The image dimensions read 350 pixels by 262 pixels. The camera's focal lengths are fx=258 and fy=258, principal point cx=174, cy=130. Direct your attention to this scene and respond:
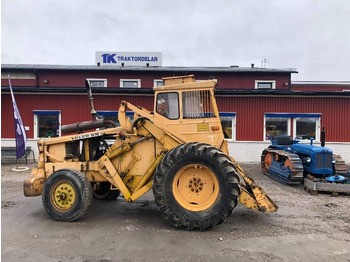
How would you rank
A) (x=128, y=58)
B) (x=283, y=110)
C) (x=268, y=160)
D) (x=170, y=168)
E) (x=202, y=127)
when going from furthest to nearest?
1. (x=128, y=58)
2. (x=283, y=110)
3. (x=268, y=160)
4. (x=202, y=127)
5. (x=170, y=168)

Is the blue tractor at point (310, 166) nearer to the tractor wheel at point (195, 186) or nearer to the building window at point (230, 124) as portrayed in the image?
the building window at point (230, 124)

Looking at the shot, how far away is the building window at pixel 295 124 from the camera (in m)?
13.2

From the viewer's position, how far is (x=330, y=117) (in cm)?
1311

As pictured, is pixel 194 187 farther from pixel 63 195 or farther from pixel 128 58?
pixel 128 58

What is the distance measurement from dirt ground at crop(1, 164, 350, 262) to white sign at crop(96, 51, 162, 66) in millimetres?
15072

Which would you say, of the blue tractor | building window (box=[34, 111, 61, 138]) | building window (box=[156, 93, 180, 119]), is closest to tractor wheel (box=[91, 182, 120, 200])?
building window (box=[156, 93, 180, 119])

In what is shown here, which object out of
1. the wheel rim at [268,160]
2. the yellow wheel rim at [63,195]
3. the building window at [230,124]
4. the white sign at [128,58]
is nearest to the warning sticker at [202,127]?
the yellow wheel rim at [63,195]

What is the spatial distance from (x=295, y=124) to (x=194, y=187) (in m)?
10.4

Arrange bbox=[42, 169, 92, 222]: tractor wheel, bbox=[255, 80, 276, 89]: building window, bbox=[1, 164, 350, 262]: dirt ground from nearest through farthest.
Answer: bbox=[1, 164, 350, 262]: dirt ground < bbox=[42, 169, 92, 222]: tractor wheel < bbox=[255, 80, 276, 89]: building window

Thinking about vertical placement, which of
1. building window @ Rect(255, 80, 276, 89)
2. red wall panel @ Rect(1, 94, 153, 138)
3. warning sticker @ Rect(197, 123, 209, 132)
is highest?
building window @ Rect(255, 80, 276, 89)

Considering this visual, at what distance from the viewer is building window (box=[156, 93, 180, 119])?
5190mm

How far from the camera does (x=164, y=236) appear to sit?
4391 millimetres

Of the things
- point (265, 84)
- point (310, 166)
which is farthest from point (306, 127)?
point (310, 166)

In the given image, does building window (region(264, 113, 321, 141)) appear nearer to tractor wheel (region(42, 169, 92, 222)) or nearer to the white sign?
the white sign
